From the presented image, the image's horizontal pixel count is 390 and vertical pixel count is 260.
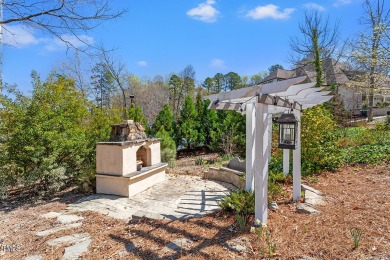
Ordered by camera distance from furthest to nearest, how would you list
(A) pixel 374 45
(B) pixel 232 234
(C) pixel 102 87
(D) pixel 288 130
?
(C) pixel 102 87, (A) pixel 374 45, (D) pixel 288 130, (B) pixel 232 234

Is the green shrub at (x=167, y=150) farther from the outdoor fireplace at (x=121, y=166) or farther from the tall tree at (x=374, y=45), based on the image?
A: the tall tree at (x=374, y=45)

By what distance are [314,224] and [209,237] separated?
4.60 feet

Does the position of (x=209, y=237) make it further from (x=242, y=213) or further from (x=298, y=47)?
(x=298, y=47)

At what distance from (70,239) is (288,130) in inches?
134

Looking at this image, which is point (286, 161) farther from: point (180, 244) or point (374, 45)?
point (374, 45)

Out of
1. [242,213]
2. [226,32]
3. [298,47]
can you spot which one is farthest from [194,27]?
[298,47]

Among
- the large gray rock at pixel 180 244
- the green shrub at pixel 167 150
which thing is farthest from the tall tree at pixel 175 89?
the large gray rock at pixel 180 244

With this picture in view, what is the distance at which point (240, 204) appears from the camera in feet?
11.3

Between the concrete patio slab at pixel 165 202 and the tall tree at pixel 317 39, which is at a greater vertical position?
the tall tree at pixel 317 39

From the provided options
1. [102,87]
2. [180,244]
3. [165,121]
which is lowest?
[180,244]

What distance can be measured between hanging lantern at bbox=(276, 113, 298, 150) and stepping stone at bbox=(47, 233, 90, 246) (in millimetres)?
3060

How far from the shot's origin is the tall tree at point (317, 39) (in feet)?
53.4

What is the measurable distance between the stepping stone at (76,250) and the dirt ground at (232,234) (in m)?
0.07

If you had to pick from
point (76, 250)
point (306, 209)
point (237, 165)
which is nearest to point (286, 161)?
point (237, 165)
